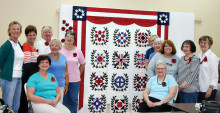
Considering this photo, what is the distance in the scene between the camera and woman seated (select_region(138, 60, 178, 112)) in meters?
3.04

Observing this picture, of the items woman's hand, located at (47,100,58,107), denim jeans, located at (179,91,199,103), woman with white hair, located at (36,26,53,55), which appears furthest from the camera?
woman with white hair, located at (36,26,53,55)

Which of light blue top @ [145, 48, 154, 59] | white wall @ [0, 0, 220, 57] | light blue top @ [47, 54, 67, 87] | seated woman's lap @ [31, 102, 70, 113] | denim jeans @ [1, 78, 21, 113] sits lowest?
seated woman's lap @ [31, 102, 70, 113]

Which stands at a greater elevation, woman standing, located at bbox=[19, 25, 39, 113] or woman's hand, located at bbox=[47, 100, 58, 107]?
woman standing, located at bbox=[19, 25, 39, 113]

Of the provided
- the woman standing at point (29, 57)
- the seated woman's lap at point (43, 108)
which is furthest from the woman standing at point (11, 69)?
the seated woman's lap at point (43, 108)

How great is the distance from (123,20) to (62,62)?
1.67m

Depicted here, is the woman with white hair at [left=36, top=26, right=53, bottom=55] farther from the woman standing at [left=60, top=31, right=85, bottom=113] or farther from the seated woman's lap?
the seated woman's lap

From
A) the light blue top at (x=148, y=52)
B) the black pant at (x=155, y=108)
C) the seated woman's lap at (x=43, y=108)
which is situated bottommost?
the black pant at (x=155, y=108)

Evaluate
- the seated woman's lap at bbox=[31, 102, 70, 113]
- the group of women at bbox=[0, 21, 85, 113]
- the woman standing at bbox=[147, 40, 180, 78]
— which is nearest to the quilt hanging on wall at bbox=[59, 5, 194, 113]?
the group of women at bbox=[0, 21, 85, 113]

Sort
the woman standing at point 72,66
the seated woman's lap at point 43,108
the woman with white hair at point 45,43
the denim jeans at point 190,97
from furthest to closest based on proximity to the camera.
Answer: the woman standing at point 72,66
the woman with white hair at point 45,43
the denim jeans at point 190,97
the seated woman's lap at point 43,108

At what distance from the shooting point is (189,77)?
11.2 ft

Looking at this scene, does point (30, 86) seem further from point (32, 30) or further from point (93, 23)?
point (93, 23)

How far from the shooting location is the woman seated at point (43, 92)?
265cm

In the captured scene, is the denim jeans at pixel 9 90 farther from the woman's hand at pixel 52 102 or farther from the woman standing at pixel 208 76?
the woman standing at pixel 208 76

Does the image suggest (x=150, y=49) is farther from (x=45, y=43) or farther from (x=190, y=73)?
(x=45, y=43)
